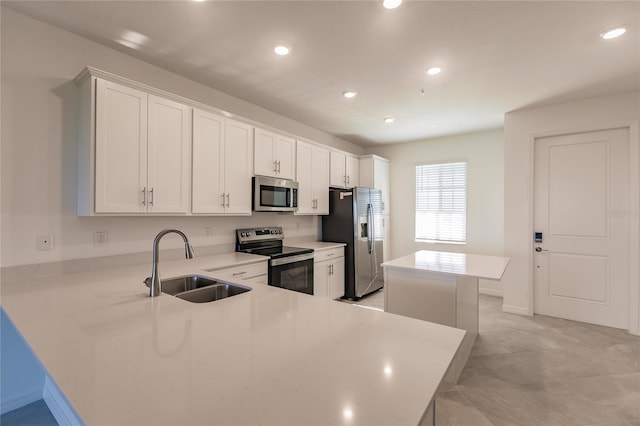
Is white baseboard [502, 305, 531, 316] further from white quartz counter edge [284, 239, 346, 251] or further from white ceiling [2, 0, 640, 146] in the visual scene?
white ceiling [2, 0, 640, 146]

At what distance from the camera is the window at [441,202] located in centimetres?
511

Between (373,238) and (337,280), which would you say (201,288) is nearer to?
(337,280)

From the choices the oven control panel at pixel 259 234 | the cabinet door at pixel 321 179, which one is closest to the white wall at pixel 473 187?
the cabinet door at pixel 321 179

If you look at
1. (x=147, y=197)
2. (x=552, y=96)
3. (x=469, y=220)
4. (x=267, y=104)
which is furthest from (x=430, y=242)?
(x=147, y=197)

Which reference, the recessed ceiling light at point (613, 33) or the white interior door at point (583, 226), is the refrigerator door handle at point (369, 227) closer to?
the white interior door at point (583, 226)

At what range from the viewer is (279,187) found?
3.60m

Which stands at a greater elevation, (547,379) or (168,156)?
(168,156)

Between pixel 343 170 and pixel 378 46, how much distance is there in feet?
8.40

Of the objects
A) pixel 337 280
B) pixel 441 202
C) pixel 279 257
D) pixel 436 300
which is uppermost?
pixel 441 202

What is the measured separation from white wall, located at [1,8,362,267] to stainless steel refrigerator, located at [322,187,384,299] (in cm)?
271

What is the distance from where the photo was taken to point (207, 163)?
284cm

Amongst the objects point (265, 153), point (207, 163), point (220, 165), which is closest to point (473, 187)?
point (265, 153)

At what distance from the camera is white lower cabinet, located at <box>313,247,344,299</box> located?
3859 mm

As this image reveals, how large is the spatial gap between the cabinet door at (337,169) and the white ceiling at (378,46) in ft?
3.62
